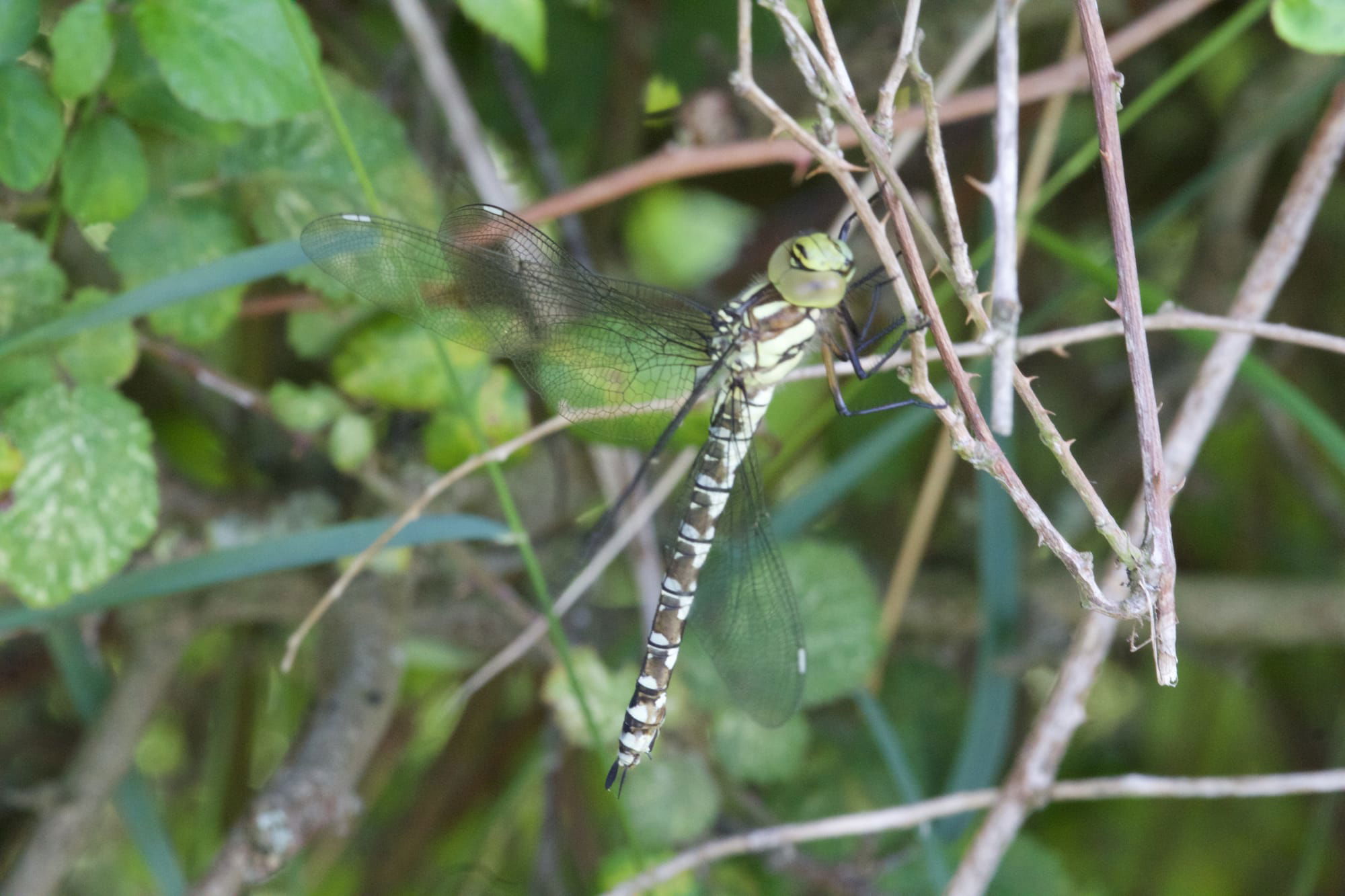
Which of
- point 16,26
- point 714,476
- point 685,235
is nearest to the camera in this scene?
point 16,26

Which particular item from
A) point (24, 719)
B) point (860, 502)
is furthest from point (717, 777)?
point (24, 719)

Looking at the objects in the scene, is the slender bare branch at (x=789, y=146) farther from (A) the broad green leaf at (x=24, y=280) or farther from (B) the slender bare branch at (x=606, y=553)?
(A) the broad green leaf at (x=24, y=280)

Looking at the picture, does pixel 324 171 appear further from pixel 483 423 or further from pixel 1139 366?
pixel 1139 366

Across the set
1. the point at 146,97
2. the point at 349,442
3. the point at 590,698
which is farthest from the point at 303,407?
the point at 590,698

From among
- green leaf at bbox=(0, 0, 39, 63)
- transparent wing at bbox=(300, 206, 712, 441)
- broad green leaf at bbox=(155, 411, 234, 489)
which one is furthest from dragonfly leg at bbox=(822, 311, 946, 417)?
broad green leaf at bbox=(155, 411, 234, 489)

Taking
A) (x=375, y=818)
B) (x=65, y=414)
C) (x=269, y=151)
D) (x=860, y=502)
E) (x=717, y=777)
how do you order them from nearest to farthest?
1. (x=65, y=414)
2. (x=269, y=151)
3. (x=717, y=777)
4. (x=860, y=502)
5. (x=375, y=818)

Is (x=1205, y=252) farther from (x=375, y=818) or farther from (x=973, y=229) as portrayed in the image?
(x=375, y=818)

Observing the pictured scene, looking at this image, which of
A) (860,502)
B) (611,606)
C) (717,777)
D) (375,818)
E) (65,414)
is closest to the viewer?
(65,414)
